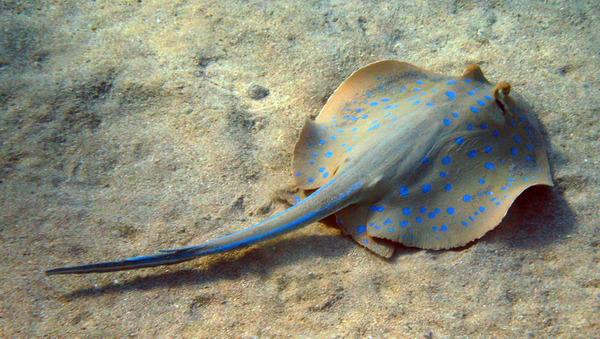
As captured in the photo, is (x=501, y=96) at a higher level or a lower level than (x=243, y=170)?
higher

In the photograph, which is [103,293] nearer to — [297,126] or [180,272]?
[180,272]

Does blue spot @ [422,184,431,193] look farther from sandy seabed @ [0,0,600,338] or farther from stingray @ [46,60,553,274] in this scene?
sandy seabed @ [0,0,600,338]

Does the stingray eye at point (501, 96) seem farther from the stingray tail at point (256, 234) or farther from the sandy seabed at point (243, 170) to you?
the stingray tail at point (256, 234)

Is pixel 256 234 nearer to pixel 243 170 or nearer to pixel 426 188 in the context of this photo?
pixel 243 170

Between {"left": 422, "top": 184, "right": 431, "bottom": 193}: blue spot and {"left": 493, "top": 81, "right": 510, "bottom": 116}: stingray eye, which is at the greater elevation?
→ {"left": 493, "top": 81, "right": 510, "bottom": 116}: stingray eye

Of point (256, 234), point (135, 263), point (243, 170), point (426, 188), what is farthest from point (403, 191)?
point (135, 263)

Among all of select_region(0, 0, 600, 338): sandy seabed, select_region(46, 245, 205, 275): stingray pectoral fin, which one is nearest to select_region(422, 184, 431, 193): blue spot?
select_region(0, 0, 600, 338): sandy seabed
